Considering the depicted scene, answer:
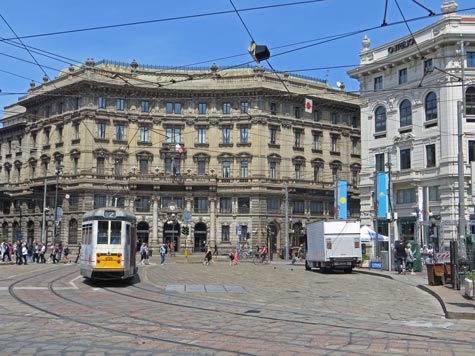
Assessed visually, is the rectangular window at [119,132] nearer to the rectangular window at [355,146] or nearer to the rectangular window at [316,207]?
the rectangular window at [316,207]

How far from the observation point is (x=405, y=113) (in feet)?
161

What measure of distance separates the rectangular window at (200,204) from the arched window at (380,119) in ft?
75.3

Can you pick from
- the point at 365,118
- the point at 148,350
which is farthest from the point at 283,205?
the point at 148,350

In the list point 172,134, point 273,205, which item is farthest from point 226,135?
point 273,205

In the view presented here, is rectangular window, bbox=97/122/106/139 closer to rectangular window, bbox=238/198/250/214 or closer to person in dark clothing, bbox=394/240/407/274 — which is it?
rectangular window, bbox=238/198/250/214

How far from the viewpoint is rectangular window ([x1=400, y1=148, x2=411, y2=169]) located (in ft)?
160

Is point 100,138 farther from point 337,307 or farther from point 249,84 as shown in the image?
point 337,307

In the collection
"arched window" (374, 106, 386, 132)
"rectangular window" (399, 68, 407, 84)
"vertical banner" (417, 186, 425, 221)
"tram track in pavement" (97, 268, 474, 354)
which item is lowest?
"tram track in pavement" (97, 268, 474, 354)

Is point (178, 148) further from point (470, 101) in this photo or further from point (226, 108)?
point (470, 101)

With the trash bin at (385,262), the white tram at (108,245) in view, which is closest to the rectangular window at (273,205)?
the trash bin at (385,262)

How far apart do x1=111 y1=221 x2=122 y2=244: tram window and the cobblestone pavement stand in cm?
171

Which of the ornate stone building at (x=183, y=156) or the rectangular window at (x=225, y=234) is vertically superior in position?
the ornate stone building at (x=183, y=156)

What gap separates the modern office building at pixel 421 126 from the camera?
145 feet

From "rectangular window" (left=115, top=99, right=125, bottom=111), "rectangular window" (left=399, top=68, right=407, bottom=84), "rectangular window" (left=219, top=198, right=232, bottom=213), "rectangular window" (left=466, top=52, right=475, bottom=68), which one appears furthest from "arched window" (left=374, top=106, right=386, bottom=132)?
"rectangular window" (left=115, top=99, right=125, bottom=111)
